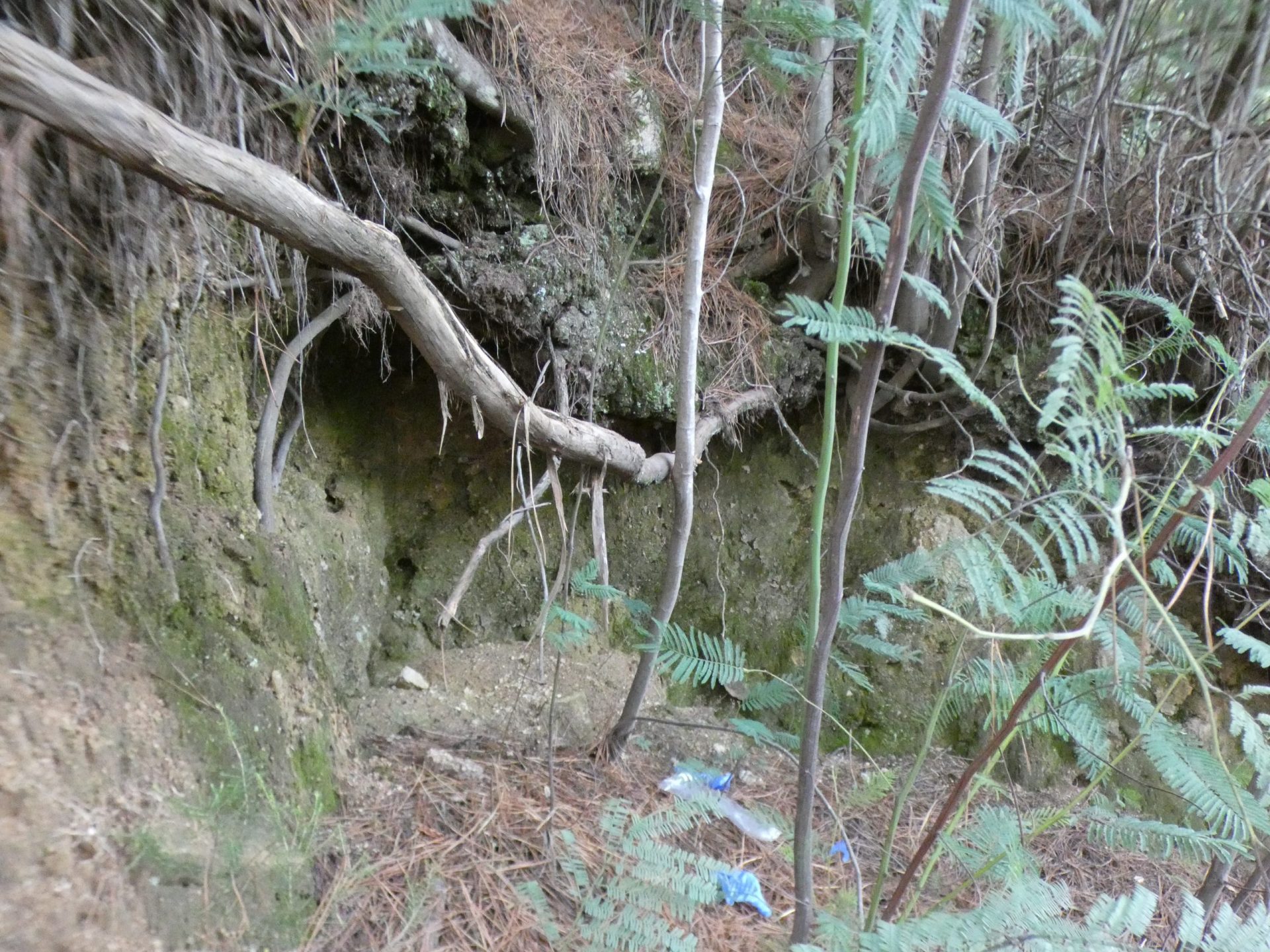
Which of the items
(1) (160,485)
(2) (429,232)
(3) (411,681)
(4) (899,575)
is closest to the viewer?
(1) (160,485)

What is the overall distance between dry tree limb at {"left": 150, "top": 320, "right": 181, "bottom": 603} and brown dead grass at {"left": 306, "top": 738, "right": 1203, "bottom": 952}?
0.71 m

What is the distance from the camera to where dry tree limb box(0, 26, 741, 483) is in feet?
3.64

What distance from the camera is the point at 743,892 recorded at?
1936 mm

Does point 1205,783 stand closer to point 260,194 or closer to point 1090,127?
point 260,194

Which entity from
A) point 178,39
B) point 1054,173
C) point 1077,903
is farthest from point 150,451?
point 1054,173

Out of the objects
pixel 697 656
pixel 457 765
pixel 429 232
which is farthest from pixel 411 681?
pixel 429 232

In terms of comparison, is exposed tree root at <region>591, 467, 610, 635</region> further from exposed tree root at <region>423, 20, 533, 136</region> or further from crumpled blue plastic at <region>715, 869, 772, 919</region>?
exposed tree root at <region>423, 20, 533, 136</region>

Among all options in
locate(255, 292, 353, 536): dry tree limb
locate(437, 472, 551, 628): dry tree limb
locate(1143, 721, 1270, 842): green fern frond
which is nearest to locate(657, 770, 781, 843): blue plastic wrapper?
locate(437, 472, 551, 628): dry tree limb

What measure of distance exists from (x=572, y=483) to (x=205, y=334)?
4.23ft

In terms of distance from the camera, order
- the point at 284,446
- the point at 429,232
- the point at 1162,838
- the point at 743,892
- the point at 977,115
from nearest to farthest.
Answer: the point at 977,115 → the point at 1162,838 → the point at 743,892 → the point at 284,446 → the point at 429,232

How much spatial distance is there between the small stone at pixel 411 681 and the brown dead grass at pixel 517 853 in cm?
31

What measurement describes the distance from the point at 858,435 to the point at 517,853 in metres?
1.36

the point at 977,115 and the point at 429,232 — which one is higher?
the point at 977,115

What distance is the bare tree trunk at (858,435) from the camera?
109 cm
